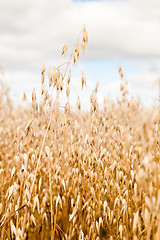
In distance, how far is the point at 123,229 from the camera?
1.87 meters

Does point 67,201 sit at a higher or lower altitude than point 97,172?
lower

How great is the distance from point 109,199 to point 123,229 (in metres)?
0.53

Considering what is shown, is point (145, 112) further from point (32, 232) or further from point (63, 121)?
point (32, 232)

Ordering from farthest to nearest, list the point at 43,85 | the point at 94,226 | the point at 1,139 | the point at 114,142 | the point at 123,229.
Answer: the point at 1,139 < the point at 114,142 < the point at 94,226 < the point at 123,229 < the point at 43,85

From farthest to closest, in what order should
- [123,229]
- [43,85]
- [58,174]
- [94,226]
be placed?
[58,174], [94,226], [123,229], [43,85]

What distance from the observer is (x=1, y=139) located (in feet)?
13.8

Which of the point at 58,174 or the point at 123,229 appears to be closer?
the point at 123,229

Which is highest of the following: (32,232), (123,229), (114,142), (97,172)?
(114,142)

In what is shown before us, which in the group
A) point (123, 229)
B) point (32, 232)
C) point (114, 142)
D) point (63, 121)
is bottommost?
point (32, 232)

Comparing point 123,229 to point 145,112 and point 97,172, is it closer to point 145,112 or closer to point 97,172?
point 97,172

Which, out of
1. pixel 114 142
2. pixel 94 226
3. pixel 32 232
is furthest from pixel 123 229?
pixel 114 142

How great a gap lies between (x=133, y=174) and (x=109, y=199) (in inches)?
16.8

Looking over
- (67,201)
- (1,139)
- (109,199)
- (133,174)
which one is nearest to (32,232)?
(67,201)

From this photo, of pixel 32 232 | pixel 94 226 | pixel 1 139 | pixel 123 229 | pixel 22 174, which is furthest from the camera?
pixel 1 139
